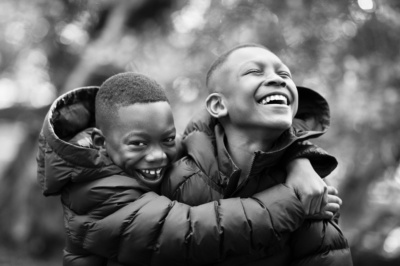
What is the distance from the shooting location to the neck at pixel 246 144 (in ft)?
6.84

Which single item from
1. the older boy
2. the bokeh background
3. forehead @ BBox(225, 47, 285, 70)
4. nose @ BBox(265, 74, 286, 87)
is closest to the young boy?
the older boy

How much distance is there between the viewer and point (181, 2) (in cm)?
569

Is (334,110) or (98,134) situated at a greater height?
(334,110)

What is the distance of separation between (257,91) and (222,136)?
0.93ft

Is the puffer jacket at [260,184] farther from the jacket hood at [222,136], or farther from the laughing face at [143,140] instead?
the laughing face at [143,140]

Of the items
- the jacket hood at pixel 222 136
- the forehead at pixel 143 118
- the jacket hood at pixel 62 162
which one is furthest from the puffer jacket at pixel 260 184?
the jacket hood at pixel 62 162

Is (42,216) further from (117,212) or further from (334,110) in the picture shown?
(117,212)

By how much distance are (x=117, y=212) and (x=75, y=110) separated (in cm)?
63

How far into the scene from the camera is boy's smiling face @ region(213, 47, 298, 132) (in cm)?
199

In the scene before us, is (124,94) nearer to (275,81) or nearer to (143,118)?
(143,118)

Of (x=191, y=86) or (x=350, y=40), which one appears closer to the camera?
(x=350, y=40)

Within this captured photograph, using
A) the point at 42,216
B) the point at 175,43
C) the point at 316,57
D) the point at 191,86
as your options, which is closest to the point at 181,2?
the point at 175,43

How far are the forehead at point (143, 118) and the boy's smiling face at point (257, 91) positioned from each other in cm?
31

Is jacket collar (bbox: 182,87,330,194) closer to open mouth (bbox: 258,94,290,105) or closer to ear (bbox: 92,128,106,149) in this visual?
open mouth (bbox: 258,94,290,105)
